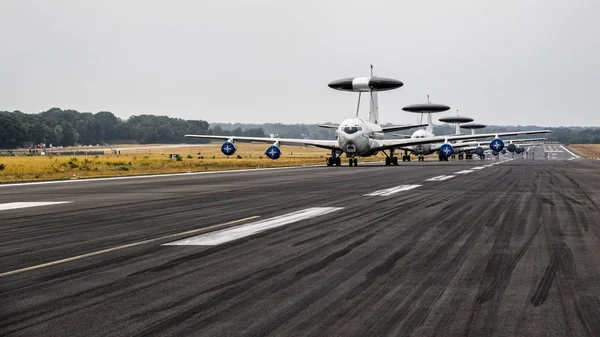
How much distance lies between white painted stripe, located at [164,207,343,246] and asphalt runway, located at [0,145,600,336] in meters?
0.05

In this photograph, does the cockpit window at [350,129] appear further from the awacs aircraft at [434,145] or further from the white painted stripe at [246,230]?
the white painted stripe at [246,230]

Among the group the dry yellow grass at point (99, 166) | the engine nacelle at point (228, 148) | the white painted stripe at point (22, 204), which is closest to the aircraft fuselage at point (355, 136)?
the engine nacelle at point (228, 148)

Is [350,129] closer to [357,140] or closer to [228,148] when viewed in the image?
[357,140]

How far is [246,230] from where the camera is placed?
12469 millimetres

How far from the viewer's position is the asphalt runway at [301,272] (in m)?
5.70

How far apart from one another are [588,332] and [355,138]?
45.7 m

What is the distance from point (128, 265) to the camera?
861cm

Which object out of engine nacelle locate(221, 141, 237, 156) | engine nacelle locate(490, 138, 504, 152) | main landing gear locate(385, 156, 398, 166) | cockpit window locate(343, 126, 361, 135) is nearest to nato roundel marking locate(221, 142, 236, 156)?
engine nacelle locate(221, 141, 237, 156)

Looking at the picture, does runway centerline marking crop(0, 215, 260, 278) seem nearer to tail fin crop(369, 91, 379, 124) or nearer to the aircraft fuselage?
the aircraft fuselage

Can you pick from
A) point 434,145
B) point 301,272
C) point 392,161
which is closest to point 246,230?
point 301,272

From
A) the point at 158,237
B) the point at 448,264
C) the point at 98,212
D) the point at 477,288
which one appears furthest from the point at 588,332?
the point at 98,212

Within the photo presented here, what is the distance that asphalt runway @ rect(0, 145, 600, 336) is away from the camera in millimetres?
5699

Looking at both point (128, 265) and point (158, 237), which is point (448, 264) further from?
point (158, 237)

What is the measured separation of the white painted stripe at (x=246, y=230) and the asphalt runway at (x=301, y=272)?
51 millimetres
